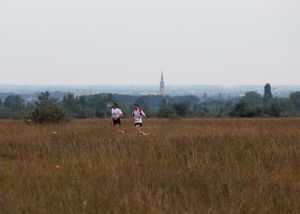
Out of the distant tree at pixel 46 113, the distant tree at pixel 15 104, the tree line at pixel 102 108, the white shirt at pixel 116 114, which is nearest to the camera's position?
the white shirt at pixel 116 114

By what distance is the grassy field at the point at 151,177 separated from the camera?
6547 millimetres

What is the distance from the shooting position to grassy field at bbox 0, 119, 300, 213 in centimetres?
655

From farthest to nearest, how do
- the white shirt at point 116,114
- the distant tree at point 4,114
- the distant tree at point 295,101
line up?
the distant tree at point 295,101 < the distant tree at point 4,114 < the white shirt at point 116,114

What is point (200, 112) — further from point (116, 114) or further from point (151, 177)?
point (151, 177)

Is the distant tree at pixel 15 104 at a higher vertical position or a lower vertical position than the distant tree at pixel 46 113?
lower

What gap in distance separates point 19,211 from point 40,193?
85cm

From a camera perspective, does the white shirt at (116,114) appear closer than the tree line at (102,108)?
Yes

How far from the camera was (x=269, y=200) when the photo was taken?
6809 mm

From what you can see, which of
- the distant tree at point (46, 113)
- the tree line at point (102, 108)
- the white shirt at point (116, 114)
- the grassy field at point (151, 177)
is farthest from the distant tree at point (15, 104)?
the grassy field at point (151, 177)

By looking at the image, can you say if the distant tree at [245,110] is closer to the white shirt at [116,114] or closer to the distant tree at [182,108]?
the distant tree at [182,108]

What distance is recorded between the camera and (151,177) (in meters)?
8.10

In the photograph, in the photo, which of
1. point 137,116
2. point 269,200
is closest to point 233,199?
point 269,200

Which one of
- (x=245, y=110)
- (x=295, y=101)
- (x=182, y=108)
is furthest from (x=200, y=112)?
(x=295, y=101)

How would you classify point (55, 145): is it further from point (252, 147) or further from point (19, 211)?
point (19, 211)
